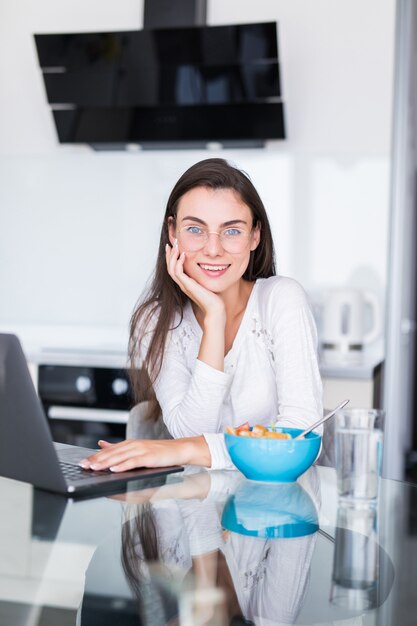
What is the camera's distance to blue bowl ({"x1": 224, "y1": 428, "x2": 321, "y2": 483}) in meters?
1.21

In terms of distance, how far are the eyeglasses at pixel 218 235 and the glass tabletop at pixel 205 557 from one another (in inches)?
25.6

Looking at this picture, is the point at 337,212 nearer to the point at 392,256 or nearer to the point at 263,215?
the point at 392,256

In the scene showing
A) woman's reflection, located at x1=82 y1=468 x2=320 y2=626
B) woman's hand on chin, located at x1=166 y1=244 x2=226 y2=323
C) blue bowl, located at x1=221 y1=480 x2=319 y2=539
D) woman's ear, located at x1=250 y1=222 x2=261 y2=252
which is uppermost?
woman's ear, located at x1=250 y1=222 x2=261 y2=252

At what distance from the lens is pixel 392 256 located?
301cm

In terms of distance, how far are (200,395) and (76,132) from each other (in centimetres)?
187

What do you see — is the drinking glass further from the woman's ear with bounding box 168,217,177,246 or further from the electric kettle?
the electric kettle

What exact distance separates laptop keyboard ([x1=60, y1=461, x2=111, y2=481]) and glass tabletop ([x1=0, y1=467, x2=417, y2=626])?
2.4 inches

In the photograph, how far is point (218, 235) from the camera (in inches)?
67.7

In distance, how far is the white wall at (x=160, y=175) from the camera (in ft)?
10.0

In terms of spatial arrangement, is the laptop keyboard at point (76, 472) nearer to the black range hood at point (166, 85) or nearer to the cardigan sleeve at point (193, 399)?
the cardigan sleeve at point (193, 399)

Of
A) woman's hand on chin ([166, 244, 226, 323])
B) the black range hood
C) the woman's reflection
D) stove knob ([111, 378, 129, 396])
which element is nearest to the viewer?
the woman's reflection

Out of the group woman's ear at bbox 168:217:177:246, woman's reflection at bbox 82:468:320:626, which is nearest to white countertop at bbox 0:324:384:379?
woman's ear at bbox 168:217:177:246

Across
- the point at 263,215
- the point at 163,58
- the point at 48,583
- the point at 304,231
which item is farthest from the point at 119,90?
the point at 48,583

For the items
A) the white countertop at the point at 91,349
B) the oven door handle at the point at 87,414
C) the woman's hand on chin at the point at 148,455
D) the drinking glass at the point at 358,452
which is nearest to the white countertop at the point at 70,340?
the white countertop at the point at 91,349
